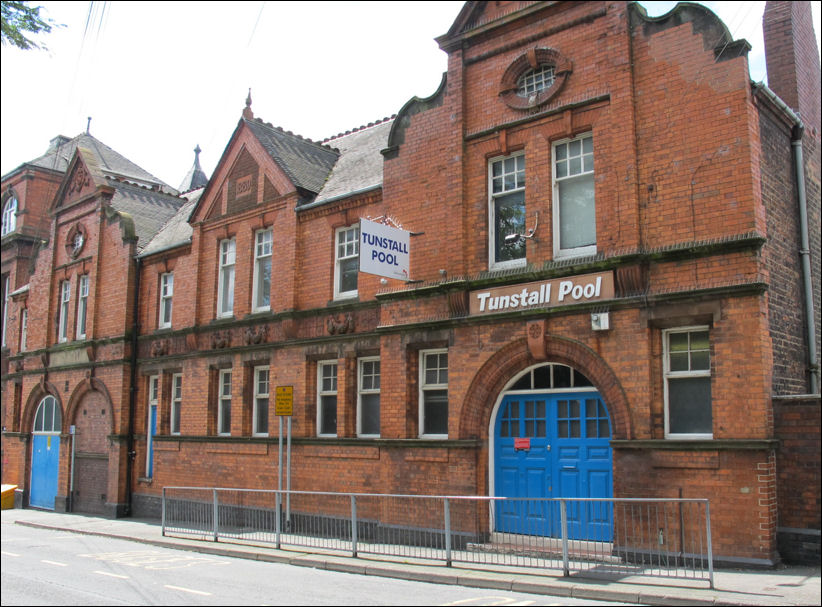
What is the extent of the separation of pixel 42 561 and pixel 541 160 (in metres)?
11.1

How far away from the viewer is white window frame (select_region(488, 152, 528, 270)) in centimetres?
1373

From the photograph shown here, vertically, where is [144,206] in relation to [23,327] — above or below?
above

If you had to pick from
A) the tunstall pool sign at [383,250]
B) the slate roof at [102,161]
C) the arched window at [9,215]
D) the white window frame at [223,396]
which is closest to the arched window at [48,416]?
the slate roof at [102,161]

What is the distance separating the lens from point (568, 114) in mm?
12984

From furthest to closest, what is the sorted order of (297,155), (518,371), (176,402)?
1. (176,402)
2. (297,155)
3. (518,371)

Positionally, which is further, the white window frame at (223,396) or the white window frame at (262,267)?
the white window frame at (223,396)

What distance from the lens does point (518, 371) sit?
1339 centimetres

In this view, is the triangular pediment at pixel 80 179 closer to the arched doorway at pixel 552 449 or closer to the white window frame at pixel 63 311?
the white window frame at pixel 63 311

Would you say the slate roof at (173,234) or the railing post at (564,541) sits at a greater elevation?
the slate roof at (173,234)

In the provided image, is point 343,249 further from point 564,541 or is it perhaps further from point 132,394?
point 132,394

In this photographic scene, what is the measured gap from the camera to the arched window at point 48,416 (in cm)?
2548

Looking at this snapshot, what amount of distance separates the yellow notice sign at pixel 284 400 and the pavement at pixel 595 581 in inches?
136

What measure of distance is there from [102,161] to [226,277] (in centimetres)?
1174

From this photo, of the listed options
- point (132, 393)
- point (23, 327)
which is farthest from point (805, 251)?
point (23, 327)
